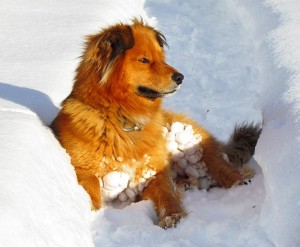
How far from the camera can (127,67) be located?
4.27m

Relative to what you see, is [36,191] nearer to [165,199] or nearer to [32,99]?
[165,199]

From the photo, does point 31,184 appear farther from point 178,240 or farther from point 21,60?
point 21,60

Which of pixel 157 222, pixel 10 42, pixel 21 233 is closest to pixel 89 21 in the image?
pixel 10 42

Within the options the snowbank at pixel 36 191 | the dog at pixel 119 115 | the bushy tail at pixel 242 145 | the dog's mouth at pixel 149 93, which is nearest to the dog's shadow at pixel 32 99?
the dog at pixel 119 115

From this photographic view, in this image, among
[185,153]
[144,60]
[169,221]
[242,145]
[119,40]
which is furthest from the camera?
[242,145]

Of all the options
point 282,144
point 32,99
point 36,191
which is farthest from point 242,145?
point 36,191

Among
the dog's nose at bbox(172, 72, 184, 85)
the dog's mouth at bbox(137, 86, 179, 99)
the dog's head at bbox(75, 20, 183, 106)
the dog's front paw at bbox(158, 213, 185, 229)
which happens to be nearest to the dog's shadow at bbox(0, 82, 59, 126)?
the dog's head at bbox(75, 20, 183, 106)

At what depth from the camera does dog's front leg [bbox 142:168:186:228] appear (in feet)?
13.4

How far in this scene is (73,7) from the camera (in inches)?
338

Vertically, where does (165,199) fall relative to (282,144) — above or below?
below

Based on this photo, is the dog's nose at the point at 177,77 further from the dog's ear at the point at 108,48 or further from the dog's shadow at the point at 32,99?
the dog's shadow at the point at 32,99

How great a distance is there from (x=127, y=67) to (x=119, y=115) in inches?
15.5

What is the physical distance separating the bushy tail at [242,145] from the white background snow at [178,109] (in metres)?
0.27

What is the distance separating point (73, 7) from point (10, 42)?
2.01 metres
